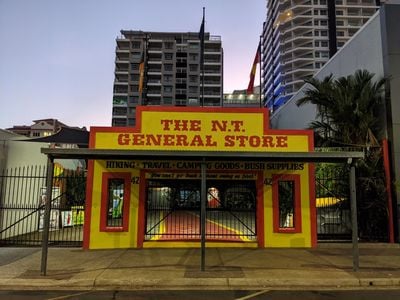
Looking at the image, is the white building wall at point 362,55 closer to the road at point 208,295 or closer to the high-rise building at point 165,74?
the road at point 208,295

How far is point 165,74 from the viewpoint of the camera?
108812 mm

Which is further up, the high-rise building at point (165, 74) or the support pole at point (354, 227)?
the high-rise building at point (165, 74)

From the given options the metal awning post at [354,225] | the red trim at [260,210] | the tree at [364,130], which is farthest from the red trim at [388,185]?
the metal awning post at [354,225]

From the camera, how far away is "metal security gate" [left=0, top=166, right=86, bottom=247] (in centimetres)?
1575

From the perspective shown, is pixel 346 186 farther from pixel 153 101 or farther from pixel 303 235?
pixel 153 101

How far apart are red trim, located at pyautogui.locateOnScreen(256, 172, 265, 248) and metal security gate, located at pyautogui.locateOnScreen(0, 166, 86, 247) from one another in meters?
6.11

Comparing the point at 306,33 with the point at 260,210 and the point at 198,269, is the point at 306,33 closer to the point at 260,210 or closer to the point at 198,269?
the point at 260,210

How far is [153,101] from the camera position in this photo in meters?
107

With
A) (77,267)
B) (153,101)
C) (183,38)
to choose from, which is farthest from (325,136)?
(183,38)

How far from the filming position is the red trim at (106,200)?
14398mm

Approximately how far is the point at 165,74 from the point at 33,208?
9461 centimetres

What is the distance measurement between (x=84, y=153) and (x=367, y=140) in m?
10.4

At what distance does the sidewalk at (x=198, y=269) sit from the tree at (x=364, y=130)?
185 centimetres

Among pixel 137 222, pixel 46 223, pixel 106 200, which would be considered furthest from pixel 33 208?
pixel 46 223
